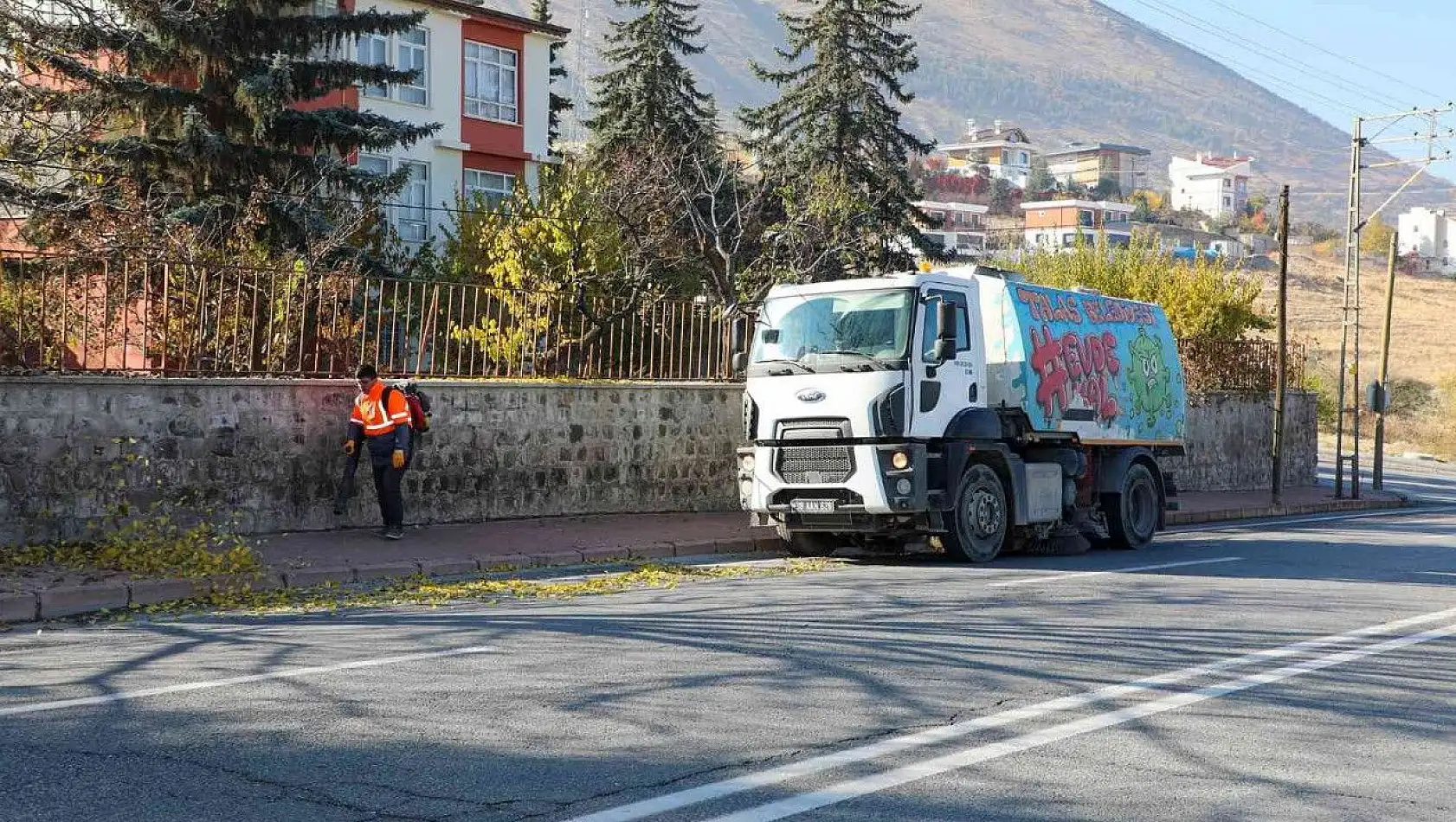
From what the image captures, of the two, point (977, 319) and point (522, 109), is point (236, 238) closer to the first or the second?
point (977, 319)

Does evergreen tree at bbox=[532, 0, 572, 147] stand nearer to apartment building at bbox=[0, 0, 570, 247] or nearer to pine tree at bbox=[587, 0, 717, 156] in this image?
pine tree at bbox=[587, 0, 717, 156]

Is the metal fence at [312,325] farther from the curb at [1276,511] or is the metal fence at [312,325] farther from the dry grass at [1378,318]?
the dry grass at [1378,318]

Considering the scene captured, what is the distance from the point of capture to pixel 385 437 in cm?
1512

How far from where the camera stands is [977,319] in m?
15.9

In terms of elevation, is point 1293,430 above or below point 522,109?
below

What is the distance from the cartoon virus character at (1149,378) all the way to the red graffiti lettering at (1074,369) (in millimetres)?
576

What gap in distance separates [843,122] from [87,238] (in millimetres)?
34331

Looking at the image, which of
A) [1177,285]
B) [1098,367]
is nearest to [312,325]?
[1098,367]

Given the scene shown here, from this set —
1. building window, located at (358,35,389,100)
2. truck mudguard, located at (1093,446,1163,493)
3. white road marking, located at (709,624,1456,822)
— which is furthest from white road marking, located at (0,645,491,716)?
building window, located at (358,35,389,100)

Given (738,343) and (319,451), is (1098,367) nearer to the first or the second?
(738,343)

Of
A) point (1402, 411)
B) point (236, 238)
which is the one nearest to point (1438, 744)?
point (236, 238)

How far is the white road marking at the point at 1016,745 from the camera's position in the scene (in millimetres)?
5359

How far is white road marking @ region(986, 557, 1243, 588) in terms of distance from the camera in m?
13.3

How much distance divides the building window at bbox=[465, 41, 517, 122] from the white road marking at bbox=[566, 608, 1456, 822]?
3607 centimetres
